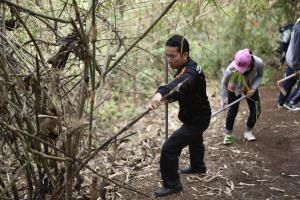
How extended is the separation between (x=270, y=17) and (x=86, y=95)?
802cm

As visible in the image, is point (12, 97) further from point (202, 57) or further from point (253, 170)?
point (202, 57)

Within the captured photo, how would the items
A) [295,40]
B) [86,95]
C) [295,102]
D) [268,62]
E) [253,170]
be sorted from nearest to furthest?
1. [86,95]
2. [253,170]
3. [295,40]
4. [295,102]
5. [268,62]

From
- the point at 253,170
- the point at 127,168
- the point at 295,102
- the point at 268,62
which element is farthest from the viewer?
the point at 268,62

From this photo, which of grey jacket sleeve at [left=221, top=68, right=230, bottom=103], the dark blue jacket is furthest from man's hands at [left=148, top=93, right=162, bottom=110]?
grey jacket sleeve at [left=221, top=68, right=230, bottom=103]

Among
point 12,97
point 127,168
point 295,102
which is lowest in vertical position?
point 127,168

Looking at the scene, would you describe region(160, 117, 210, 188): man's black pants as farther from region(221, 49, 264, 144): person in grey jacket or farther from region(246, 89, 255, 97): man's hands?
region(246, 89, 255, 97): man's hands

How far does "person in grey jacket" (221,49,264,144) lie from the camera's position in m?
5.25

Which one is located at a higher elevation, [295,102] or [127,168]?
[295,102]

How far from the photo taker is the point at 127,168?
554 centimetres

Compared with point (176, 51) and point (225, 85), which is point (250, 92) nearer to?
point (225, 85)

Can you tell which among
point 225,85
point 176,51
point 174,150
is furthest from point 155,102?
point 225,85

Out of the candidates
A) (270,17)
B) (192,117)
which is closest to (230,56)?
(270,17)

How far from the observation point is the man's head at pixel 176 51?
13.0ft

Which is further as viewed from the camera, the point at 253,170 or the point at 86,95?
the point at 253,170
